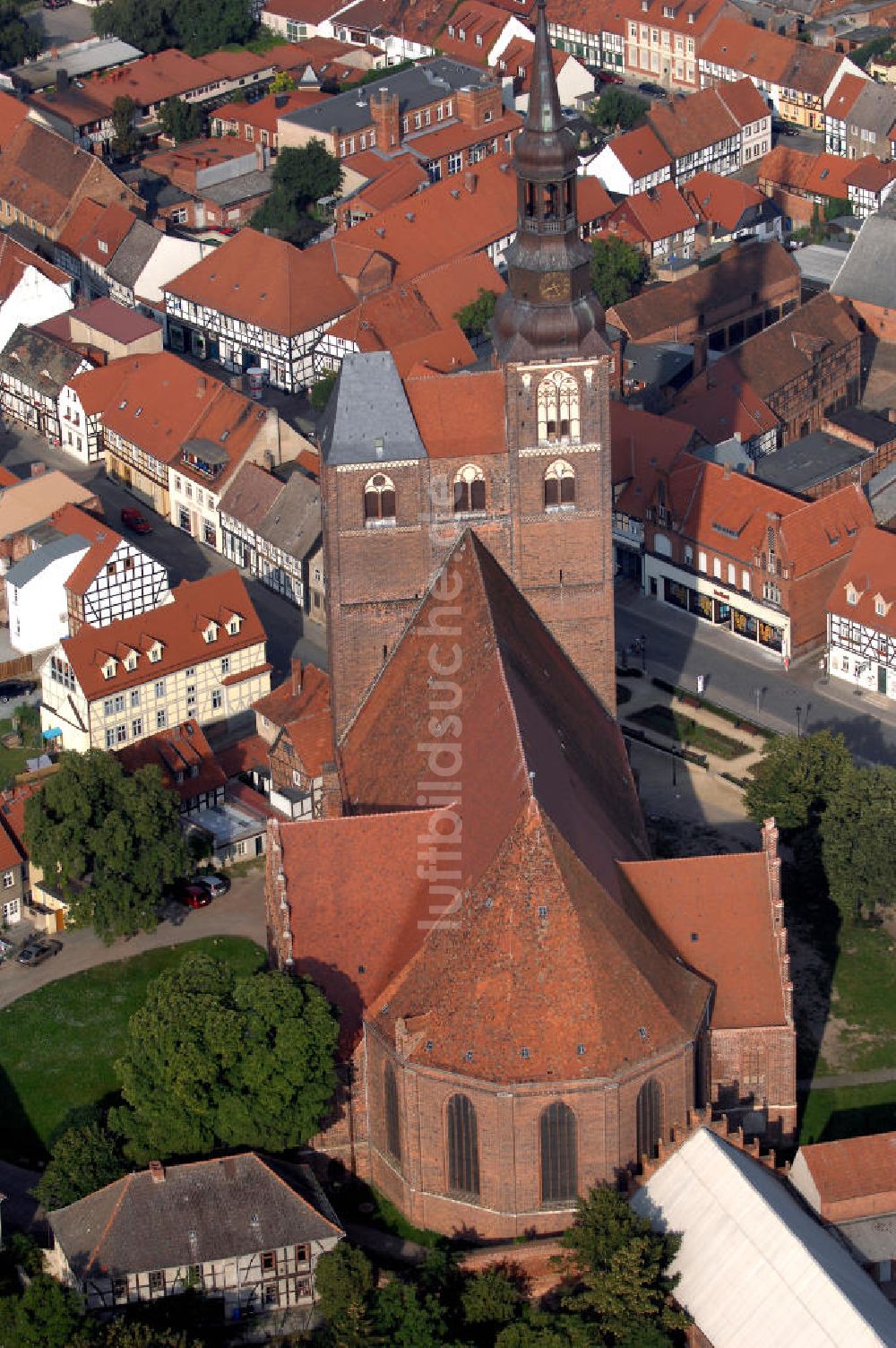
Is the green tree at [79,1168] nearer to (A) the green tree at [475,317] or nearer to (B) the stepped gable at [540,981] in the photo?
(B) the stepped gable at [540,981]

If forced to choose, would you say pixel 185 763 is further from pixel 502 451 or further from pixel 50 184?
pixel 50 184

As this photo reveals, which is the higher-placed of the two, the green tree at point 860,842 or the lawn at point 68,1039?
the green tree at point 860,842

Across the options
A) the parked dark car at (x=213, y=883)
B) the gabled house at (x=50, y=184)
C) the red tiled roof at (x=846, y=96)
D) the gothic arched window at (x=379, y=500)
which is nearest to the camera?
the gothic arched window at (x=379, y=500)

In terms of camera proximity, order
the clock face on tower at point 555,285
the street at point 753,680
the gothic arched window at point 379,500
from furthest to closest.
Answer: the street at point 753,680 < the gothic arched window at point 379,500 < the clock face on tower at point 555,285

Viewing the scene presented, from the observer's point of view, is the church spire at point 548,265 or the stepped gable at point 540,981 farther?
the church spire at point 548,265

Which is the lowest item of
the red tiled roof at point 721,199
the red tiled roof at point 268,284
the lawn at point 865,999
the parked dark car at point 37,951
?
the lawn at point 865,999

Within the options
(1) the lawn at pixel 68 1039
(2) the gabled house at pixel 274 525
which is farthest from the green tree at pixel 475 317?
(1) the lawn at pixel 68 1039

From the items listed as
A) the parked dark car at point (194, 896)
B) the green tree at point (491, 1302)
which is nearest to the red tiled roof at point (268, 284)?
the parked dark car at point (194, 896)
